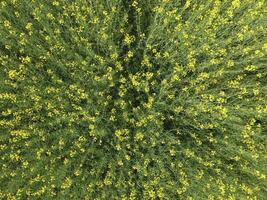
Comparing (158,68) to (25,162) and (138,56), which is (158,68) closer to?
(138,56)

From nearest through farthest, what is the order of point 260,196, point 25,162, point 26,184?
point 25,162, point 26,184, point 260,196

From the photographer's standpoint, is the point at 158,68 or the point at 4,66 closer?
the point at 4,66

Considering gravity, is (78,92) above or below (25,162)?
above

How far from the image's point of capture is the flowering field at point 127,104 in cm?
321

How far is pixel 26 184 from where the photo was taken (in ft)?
10.9

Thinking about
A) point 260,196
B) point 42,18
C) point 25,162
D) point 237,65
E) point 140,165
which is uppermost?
point 42,18

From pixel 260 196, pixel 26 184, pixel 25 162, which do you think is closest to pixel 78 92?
pixel 25 162

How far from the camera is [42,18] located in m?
3.28

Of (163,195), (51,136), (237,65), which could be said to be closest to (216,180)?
(163,195)

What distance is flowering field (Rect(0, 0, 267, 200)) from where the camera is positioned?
3.21 m

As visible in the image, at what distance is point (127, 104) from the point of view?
3482mm

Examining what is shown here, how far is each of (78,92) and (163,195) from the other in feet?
4.04

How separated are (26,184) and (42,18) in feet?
5.20

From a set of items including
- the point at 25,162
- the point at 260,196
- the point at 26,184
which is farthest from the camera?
the point at 260,196
